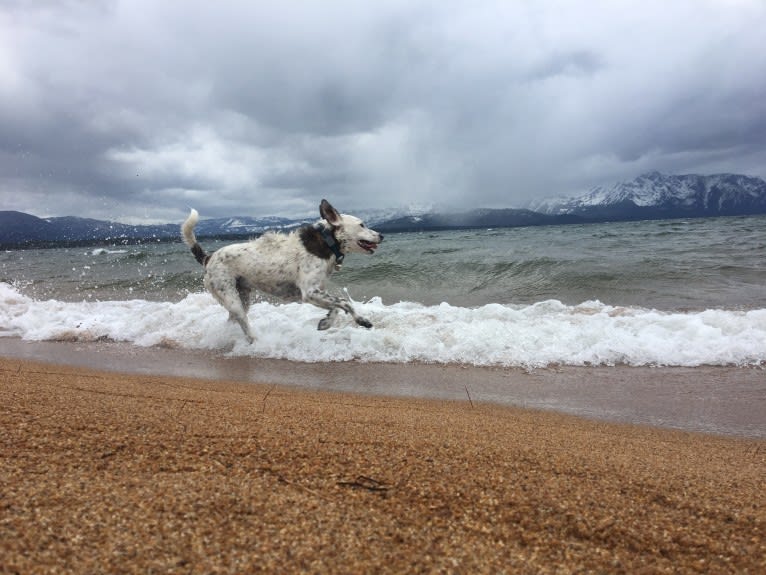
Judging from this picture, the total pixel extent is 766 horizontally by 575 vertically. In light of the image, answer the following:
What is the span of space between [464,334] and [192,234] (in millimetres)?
5431

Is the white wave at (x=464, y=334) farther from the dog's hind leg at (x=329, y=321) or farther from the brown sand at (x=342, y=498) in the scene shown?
the brown sand at (x=342, y=498)

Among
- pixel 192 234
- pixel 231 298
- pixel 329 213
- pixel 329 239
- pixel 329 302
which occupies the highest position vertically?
pixel 329 213

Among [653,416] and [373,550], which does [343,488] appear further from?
[653,416]

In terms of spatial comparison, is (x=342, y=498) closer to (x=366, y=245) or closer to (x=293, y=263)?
(x=366, y=245)

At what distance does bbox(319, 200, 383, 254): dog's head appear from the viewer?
25.7ft

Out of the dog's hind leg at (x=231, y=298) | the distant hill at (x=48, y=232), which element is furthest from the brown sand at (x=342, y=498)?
the distant hill at (x=48, y=232)

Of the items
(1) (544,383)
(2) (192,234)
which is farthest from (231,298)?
(1) (544,383)

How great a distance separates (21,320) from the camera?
10680 mm

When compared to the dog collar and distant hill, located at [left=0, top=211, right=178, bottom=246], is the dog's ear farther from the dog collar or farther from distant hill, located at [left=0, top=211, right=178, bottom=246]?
distant hill, located at [left=0, top=211, right=178, bottom=246]

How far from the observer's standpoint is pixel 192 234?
28.2ft

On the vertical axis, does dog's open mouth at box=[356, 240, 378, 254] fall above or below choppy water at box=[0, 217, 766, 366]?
above

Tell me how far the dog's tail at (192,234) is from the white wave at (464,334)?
1.39 meters

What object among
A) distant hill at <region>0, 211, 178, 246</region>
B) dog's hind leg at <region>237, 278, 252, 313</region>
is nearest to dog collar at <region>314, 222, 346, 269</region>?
dog's hind leg at <region>237, 278, 252, 313</region>

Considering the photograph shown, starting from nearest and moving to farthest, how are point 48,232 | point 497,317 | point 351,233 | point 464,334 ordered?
point 464,334
point 351,233
point 497,317
point 48,232
